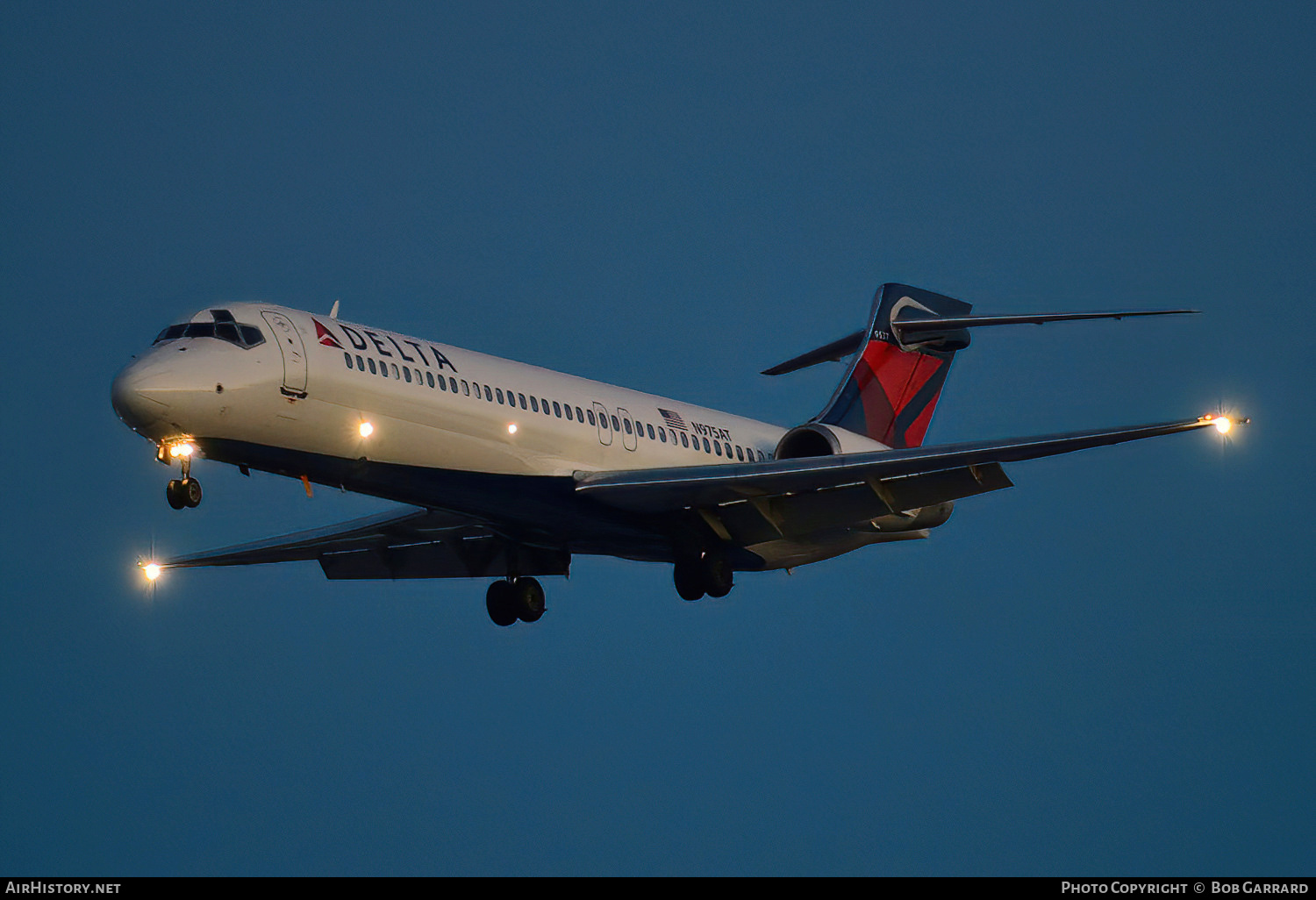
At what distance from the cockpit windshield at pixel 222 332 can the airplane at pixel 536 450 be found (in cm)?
2

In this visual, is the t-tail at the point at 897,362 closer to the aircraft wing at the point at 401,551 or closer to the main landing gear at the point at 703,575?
the main landing gear at the point at 703,575

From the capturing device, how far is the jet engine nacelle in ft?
89.9

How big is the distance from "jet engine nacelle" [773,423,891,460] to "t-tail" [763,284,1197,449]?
3.88 ft

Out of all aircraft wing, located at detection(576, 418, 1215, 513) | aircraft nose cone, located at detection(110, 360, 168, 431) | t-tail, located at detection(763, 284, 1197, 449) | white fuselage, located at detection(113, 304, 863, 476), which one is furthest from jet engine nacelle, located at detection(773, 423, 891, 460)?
aircraft nose cone, located at detection(110, 360, 168, 431)

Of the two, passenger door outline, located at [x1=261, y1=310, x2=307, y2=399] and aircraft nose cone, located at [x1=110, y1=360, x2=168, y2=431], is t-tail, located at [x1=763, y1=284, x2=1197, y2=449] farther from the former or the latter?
aircraft nose cone, located at [x1=110, y1=360, x2=168, y2=431]

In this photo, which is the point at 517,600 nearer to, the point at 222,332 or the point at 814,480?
the point at 814,480

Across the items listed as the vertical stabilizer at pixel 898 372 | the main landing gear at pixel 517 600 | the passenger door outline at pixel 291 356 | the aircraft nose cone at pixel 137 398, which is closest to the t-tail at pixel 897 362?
the vertical stabilizer at pixel 898 372

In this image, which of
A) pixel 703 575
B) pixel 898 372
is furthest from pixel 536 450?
pixel 898 372

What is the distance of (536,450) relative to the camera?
79.6 ft

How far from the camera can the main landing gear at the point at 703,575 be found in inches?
1019

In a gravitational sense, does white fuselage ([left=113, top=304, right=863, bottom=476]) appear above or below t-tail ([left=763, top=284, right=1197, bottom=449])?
below

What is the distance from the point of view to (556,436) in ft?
80.6

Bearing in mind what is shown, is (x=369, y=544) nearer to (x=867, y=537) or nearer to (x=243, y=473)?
(x=243, y=473)
